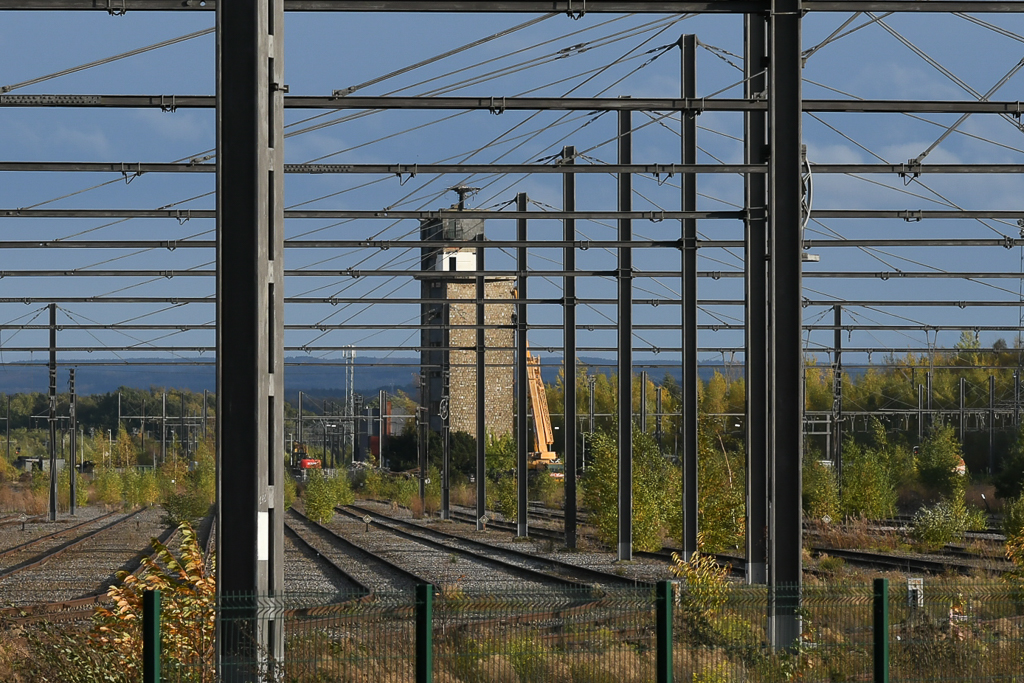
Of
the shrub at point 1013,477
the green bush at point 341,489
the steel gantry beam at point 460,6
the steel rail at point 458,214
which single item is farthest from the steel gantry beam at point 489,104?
the green bush at point 341,489

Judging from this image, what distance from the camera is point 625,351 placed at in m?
25.3

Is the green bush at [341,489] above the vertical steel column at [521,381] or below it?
below

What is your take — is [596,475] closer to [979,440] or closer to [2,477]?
[979,440]

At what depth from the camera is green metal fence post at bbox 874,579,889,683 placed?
32.0ft

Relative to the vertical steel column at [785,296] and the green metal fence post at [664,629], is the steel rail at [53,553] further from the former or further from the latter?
the green metal fence post at [664,629]

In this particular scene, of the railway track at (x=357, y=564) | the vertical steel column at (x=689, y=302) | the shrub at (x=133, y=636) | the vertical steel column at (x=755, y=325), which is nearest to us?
the shrub at (x=133, y=636)

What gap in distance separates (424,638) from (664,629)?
1.87 meters

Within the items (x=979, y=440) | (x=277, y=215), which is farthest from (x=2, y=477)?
(x=277, y=215)

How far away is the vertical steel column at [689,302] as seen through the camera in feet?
71.4

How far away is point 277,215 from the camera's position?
406 inches

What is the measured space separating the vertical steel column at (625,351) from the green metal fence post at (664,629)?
15.1m

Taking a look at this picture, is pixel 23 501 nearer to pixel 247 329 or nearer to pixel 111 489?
pixel 111 489

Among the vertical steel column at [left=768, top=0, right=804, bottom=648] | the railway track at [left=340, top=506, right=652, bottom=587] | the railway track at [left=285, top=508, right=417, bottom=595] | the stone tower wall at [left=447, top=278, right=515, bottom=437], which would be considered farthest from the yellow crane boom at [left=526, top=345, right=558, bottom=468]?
the vertical steel column at [left=768, top=0, right=804, bottom=648]

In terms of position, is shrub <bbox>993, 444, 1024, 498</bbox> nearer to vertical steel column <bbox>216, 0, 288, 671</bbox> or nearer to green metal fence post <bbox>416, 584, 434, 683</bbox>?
vertical steel column <bbox>216, 0, 288, 671</bbox>
